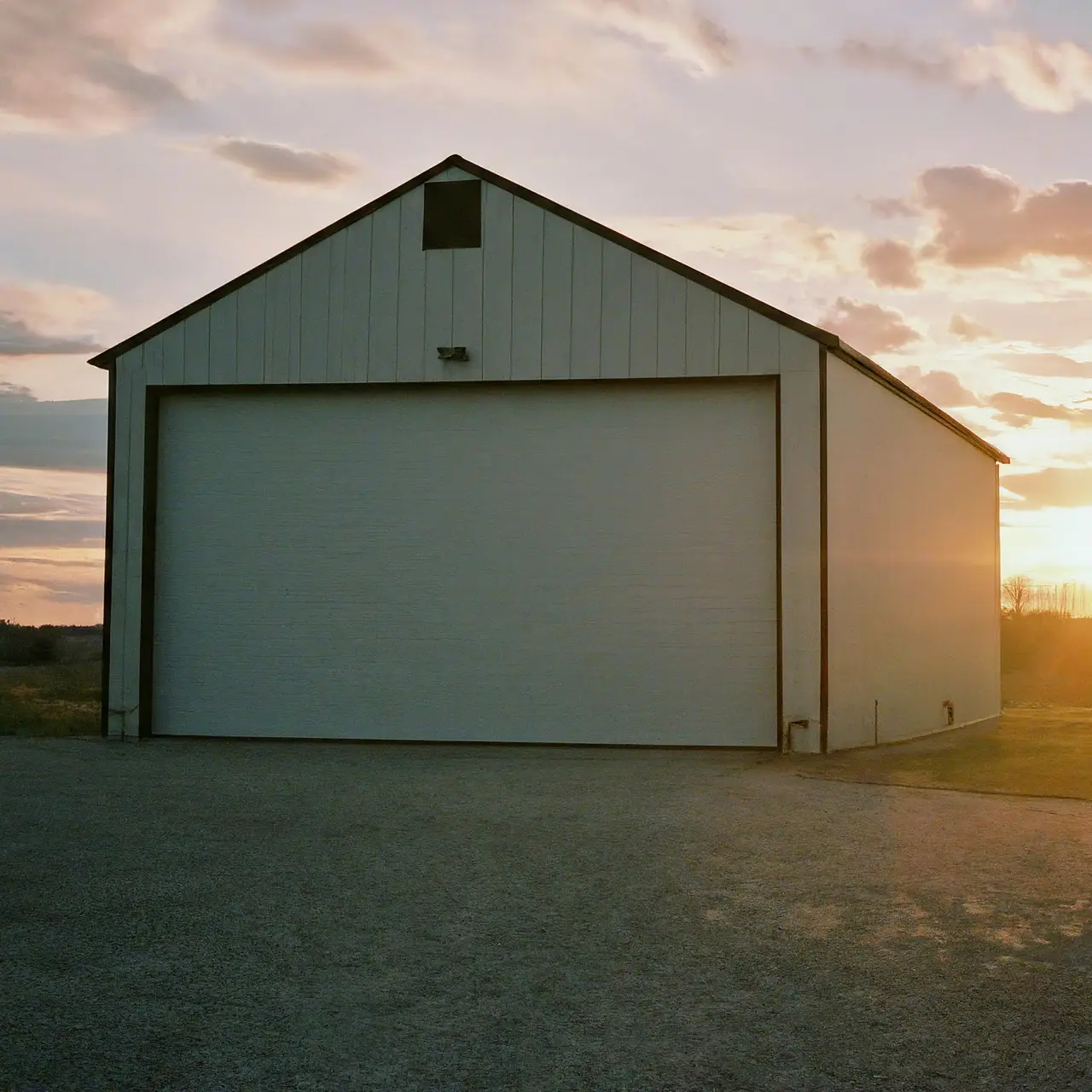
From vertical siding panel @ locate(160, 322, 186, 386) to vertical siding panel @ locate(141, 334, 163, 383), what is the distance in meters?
0.04

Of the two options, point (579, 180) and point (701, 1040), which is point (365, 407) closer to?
point (579, 180)

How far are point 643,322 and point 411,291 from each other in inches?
94.4

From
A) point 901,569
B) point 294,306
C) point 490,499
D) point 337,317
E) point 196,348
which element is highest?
point 294,306

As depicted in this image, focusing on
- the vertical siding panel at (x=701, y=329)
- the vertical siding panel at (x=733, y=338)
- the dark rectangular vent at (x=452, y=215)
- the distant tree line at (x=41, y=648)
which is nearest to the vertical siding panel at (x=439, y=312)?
the dark rectangular vent at (x=452, y=215)

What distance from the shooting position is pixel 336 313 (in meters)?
13.0

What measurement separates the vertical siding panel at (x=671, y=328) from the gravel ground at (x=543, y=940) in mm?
4719

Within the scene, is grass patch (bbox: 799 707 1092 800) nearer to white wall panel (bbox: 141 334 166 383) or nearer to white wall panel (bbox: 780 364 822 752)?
white wall panel (bbox: 780 364 822 752)

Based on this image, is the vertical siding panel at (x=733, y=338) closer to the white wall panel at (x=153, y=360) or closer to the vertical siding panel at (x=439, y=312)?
the vertical siding panel at (x=439, y=312)

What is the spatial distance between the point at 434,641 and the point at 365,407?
2.51 metres

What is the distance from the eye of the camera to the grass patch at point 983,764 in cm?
974

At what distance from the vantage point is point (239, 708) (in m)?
13.0

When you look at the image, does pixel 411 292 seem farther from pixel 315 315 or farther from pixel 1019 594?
pixel 1019 594

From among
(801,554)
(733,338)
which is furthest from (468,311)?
(801,554)

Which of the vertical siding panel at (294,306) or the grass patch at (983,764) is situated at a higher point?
the vertical siding panel at (294,306)
